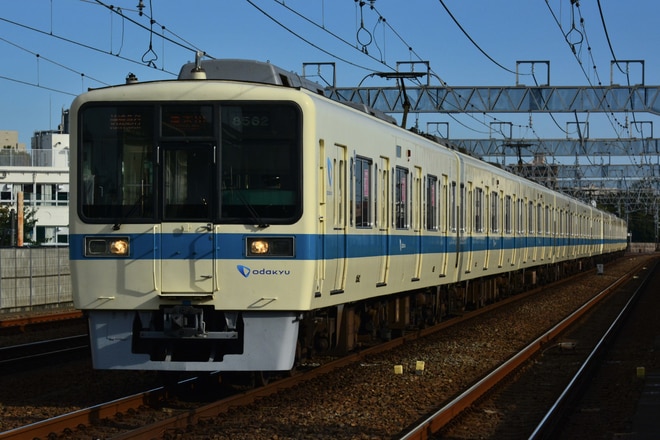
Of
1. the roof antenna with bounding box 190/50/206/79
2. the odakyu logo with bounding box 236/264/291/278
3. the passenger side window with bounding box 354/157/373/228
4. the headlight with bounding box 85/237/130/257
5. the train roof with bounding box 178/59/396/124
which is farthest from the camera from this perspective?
the passenger side window with bounding box 354/157/373/228

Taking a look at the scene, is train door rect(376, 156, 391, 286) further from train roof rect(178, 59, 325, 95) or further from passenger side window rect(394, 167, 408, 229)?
train roof rect(178, 59, 325, 95)

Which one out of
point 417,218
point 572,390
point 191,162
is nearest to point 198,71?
point 191,162

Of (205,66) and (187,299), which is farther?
(205,66)

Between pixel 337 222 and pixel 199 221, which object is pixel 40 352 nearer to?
pixel 337 222

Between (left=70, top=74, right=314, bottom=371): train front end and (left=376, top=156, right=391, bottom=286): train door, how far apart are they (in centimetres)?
318

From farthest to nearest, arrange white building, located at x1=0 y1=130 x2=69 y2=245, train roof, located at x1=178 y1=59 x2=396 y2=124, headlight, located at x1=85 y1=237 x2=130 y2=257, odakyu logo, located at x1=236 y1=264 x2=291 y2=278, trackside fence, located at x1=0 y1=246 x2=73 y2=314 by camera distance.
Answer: white building, located at x1=0 y1=130 x2=69 y2=245
trackside fence, located at x1=0 y1=246 x2=73 y2=314
train roof, located at x1=178 y1=59 x2=396 y2=124
headlight, located at x1=85 y1=237 x2=130 y2=257
odakyu logo, located at x1=236 y1=264 x2=291 y2=278

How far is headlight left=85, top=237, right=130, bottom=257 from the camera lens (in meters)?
9.97

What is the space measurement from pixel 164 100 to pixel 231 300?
1966 millimetres

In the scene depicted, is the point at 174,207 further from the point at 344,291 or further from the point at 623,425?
the point at 623,425

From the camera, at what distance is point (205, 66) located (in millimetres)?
12047

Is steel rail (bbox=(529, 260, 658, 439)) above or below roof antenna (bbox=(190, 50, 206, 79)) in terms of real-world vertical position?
below

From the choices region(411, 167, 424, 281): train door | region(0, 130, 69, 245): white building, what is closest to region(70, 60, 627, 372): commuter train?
region(411, 167, 424, 281): train door

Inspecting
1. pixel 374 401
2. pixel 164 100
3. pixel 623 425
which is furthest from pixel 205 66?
pixel 623 425

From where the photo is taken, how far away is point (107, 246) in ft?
32.8
